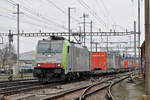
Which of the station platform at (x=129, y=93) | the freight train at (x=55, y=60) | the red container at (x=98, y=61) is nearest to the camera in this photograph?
the station platform at (x=129, y=93)

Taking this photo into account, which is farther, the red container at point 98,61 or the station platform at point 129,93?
the red container at point 98,61

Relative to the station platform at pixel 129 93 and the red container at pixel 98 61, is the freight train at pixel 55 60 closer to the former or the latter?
the station platform at pixel 129 93

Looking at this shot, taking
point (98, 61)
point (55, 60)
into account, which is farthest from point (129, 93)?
point (98, 61)

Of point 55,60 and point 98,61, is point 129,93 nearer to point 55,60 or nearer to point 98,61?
point 55,60

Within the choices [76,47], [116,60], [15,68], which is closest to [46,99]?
[76,47]

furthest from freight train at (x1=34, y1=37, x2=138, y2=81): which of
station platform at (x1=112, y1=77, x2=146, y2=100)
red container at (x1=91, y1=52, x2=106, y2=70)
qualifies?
red container at (x1=91, y1=52, x2=106, y2=70)

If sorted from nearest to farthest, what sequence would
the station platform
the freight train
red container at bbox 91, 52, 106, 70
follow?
1. the station platform
2. the freight train
3. red container at bbox 91, 52, 106, 70

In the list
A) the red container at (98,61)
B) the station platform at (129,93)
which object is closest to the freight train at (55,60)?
the station platform at (129,93)

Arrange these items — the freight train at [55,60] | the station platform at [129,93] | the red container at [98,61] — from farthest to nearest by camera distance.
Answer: the red container at [98,61] < the freight train at [55,60] < the station platform at [129,93]

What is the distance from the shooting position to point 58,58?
20984 mm

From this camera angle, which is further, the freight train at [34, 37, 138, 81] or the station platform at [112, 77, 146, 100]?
the freight train at [34, 37, 138, 81]

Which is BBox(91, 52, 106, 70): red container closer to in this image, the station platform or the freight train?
the freight train

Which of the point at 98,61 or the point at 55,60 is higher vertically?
the point at 55,60

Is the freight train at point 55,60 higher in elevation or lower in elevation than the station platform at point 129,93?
higher
